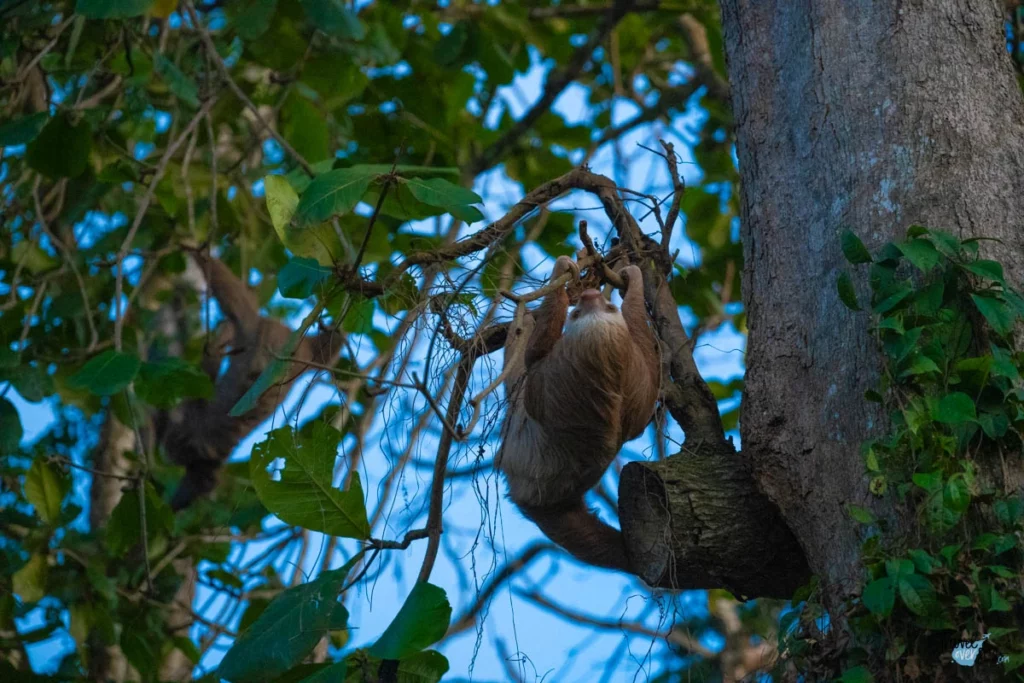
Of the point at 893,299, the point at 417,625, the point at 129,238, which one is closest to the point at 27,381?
the point at 129,238

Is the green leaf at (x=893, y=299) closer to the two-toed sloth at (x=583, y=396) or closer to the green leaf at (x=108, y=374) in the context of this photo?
the two-toed sloth at (x=583, y=396)

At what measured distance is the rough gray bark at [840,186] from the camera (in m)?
1.98

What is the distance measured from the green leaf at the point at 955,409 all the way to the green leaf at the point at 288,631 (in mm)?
1227

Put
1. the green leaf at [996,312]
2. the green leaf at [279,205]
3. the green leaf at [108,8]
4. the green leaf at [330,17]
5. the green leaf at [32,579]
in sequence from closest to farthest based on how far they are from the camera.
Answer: the green leaf at [996,312] < the green leaf at [279,205] < the green leaf at [108,8] < the green leaf at [330,17] < the green leaf at [32,579]

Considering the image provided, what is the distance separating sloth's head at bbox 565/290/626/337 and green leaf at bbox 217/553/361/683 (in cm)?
88

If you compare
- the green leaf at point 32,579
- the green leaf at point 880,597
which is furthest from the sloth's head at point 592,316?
the green leaf at point 32,579

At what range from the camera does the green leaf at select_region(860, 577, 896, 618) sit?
1.59 metres

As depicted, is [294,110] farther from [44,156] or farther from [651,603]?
[651,603]

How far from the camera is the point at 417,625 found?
1.94 m

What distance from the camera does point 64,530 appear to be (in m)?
3.73

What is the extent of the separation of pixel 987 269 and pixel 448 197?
3.75 ft

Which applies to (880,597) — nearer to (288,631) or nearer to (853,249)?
(853,249)

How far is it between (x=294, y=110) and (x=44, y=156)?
118cm

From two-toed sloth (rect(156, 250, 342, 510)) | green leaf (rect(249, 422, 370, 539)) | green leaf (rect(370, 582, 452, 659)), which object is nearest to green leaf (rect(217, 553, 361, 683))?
green leaf (rect(249, 422, 370, 539))
